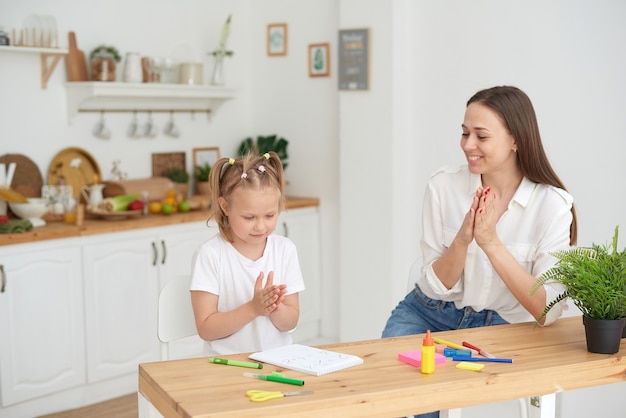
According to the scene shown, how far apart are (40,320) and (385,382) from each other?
2.47 metres

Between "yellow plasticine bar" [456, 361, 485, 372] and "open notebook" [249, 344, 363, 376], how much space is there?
9.0 inches

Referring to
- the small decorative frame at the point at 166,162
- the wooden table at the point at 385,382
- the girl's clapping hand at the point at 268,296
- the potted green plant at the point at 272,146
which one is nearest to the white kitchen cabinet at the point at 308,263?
the potted green plant at the point at 272,146

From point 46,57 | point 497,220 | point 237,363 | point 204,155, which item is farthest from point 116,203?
point 237,363

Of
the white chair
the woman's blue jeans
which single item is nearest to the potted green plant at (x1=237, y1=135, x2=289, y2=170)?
A: the woman's blue jeans

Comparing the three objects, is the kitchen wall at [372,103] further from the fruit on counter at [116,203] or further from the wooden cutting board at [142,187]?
the fruit on counter at [116,203]

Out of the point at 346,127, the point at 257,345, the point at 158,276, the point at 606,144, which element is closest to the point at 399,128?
the point at 346,127

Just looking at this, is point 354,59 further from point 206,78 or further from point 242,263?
point 242,263

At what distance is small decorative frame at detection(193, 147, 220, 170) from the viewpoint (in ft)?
16.4

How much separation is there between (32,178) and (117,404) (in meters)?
1.20

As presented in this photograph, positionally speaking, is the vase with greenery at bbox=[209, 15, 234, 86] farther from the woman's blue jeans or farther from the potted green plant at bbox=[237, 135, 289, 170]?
the woman's blue jeans

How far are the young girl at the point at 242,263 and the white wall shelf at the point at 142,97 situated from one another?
204cm

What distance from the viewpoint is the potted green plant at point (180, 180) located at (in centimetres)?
476

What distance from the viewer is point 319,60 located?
16.0ft

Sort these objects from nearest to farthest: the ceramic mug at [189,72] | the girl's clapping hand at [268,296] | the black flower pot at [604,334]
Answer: the black flower pot at [604,334], the girl's clapping hand at [268,296], the ceramic mug at [189,72]
